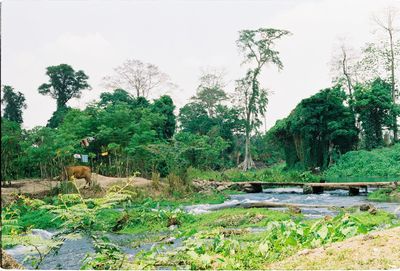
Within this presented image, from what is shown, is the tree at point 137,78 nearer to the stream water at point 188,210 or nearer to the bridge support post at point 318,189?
the stream water at point 188,210

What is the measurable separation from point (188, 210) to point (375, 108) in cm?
440

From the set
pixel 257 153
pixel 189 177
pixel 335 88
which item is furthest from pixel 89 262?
pixel 189 177

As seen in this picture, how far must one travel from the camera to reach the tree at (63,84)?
466cm

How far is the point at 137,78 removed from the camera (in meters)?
5.25

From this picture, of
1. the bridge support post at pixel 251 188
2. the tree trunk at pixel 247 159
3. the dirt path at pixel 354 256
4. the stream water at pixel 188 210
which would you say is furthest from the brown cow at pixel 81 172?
the bridge support post at pixel 251 188

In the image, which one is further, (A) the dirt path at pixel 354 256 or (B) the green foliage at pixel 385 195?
(B) the green foliage at pixel 385 195

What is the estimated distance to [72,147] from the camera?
20.7 ft

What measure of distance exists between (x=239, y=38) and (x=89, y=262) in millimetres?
2321

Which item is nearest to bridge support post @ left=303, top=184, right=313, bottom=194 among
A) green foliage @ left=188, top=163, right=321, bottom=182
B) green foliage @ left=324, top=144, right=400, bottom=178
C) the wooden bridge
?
the wooden bridge

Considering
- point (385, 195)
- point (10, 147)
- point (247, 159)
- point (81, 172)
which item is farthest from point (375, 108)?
point (385, 195)

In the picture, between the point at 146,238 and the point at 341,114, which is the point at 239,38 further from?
the point at 341,114

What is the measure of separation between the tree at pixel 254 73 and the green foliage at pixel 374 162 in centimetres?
121

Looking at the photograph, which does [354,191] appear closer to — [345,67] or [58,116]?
[345,67]

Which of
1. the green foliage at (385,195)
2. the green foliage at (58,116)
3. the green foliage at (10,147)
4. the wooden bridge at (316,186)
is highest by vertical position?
the green foliage at (58,116)
